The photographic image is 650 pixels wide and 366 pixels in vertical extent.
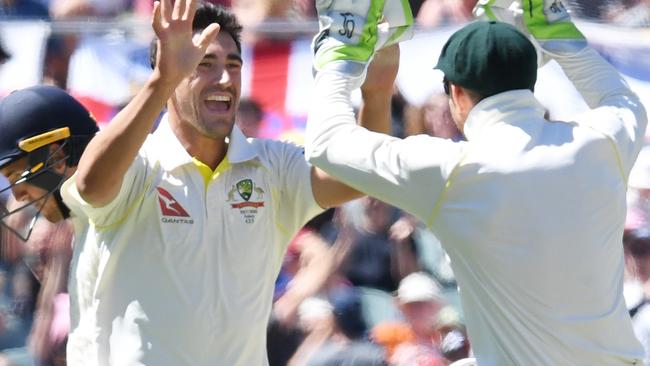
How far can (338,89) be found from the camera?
2.54 m

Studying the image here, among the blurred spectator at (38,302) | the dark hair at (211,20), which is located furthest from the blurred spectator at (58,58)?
the dark hair at (211,20)

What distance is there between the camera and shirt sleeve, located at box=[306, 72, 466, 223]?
7.77 ft

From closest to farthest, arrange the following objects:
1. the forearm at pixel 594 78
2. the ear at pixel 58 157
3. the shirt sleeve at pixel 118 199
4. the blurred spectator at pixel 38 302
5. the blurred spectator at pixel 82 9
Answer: the forearm at pixel 594 78, the shirt sleeve at pixel 118 199, the ear at pixel 58 157, the blurred spectator at pixel 38 302, the blurred spectator at pixel 82 9

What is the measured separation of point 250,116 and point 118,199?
6.01ft

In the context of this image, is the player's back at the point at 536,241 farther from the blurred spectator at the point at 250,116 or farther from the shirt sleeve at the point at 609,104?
the blurred spectator at the point at 250,116

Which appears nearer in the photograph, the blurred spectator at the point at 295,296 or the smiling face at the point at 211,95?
the smiling face at the point at 211,95

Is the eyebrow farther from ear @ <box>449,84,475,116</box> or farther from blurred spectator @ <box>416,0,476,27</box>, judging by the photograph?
blurred spectator @ <box>416,0,476,27</box>

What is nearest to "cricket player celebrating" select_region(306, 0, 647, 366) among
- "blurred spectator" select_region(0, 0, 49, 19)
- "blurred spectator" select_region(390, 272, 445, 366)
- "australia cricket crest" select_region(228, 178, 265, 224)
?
"australia cricket crest" select_region(228, 178, 265, 224)

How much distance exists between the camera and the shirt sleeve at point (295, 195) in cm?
309

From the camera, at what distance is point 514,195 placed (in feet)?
7.68

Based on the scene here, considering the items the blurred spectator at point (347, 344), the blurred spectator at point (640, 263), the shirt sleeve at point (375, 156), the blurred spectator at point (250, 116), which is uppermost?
the shirt sleeve at point (375, 156)

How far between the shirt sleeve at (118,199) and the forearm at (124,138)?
120 millimetres

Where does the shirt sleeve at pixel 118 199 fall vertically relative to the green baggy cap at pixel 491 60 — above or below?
below

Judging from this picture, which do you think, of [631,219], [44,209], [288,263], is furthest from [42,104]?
[631,219]
